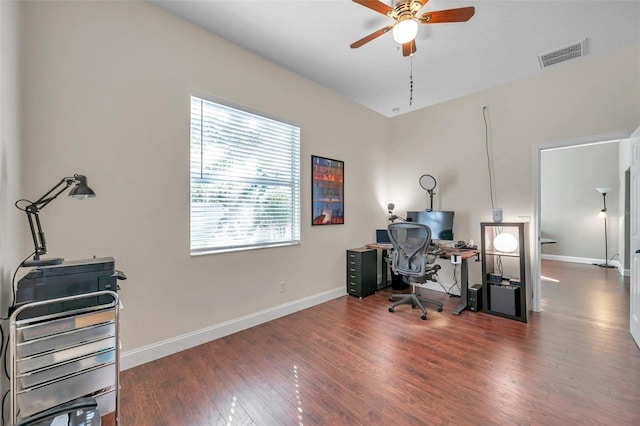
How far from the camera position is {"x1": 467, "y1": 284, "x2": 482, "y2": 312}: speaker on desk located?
339cm

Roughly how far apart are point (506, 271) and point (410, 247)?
152 cm

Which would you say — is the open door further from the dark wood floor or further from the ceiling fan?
the ceiling fan

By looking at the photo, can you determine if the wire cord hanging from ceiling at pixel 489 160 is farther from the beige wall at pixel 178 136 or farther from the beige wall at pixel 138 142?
the beige wall at pixel 138 142

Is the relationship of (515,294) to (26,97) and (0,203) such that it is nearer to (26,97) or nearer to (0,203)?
(0,203)

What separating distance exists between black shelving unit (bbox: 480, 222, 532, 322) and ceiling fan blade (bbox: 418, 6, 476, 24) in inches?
92.8

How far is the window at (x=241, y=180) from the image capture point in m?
2.63

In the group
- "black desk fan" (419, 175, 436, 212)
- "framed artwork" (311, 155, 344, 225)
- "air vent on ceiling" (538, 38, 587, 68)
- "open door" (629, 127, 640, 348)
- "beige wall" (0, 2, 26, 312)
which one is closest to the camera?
"beige wall" (0, 2, 26, 312)

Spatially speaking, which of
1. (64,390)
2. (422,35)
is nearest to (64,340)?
(64,390)

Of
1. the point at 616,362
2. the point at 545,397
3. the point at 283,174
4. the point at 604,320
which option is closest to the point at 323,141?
the point at 283,174

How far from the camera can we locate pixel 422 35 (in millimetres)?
2666

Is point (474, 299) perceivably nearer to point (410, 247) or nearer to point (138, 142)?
point (410, 247)

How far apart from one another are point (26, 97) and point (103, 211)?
0.87m

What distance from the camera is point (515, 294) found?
315 cm

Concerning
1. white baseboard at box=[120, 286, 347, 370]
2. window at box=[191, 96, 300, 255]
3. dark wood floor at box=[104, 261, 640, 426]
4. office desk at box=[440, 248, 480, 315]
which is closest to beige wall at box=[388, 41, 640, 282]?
office desk at box=[440, 248, 480, 315]
